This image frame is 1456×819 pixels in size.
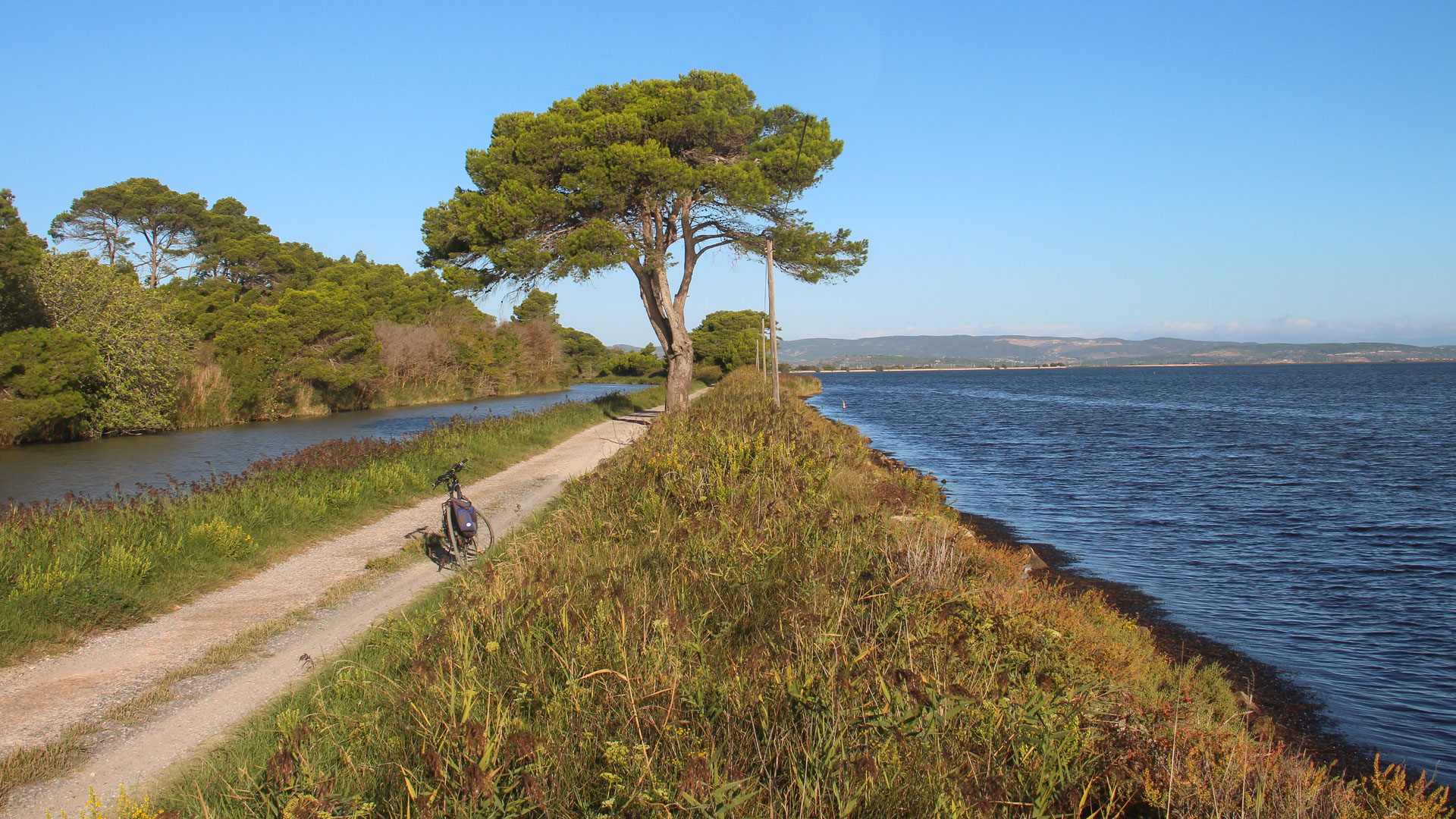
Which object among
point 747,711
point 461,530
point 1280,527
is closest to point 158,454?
point 461,530

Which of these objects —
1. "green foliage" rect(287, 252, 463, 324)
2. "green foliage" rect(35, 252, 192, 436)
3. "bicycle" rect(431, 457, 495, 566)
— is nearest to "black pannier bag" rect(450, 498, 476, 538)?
"bicycle" rect(431, 457, 495, 566)

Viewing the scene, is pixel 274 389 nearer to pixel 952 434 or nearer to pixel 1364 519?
pixel 952 434

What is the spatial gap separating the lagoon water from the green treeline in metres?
1.39

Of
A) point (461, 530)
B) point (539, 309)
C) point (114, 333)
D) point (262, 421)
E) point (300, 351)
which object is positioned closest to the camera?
point (461, 530)

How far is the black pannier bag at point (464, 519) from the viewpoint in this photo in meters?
8.64

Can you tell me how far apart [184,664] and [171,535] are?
137 inches

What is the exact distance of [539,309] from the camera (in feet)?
294

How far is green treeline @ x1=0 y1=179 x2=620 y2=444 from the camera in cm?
2572

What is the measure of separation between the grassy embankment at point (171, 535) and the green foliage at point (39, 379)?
1640 cm

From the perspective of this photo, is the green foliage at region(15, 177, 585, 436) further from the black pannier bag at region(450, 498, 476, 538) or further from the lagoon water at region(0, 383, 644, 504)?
the black pannier bag at region(450, 498, 476, 538)

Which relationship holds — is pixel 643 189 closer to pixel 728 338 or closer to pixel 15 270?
pixel 15 270

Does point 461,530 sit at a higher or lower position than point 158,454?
higher

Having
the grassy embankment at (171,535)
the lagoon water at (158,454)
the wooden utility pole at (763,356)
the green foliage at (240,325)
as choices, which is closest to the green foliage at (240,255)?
the green foliage at (240,325)

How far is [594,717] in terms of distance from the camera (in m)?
3.49
